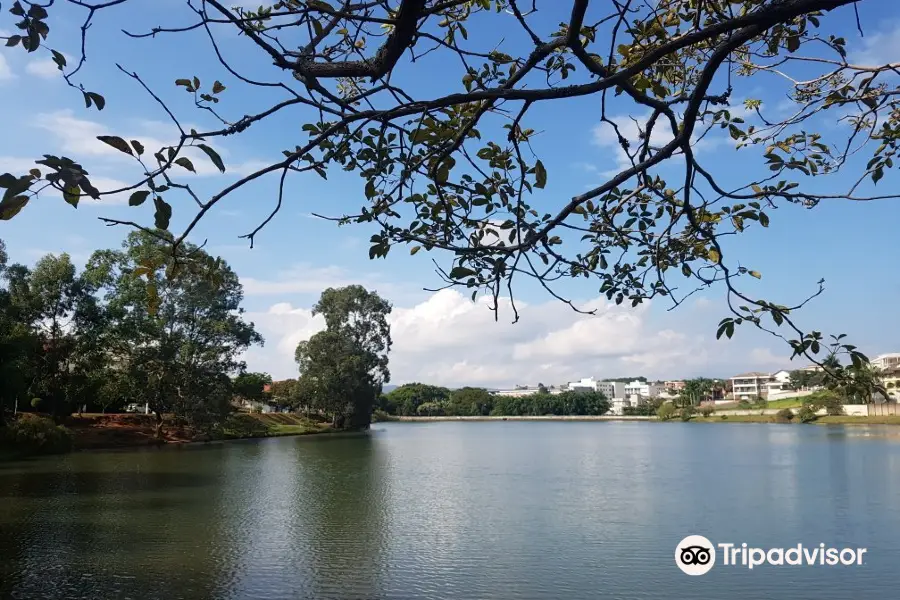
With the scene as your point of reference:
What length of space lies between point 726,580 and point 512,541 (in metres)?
3.14

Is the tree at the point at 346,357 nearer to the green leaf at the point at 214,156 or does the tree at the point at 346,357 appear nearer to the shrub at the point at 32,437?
the shrub at the point at 32,437

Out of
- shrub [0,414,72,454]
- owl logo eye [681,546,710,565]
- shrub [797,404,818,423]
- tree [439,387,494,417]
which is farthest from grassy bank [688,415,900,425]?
shrub [0,414,72,454]

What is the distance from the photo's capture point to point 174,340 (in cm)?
2998

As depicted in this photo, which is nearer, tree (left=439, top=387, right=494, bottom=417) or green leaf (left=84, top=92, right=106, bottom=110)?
green leaf (left=84, top=92, right=106, bottom=110)

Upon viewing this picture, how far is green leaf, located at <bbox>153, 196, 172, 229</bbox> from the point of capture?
179 centimetres

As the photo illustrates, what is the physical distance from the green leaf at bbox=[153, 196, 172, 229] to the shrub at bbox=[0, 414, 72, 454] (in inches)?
950

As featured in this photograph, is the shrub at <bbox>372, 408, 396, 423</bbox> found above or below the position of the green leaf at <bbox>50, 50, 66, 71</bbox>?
below

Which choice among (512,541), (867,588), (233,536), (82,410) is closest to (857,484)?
(867,588)

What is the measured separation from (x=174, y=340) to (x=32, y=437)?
8536 mm

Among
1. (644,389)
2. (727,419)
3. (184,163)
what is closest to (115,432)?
(184,163)

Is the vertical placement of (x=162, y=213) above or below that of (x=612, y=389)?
below

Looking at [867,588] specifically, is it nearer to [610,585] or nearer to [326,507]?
[610,585]

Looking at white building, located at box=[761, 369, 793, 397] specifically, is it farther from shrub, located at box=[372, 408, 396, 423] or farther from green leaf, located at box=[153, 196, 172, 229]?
green leaf, located at box=[153, 196, 172, 229]

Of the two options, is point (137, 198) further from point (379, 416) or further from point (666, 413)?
point (666, 413)
